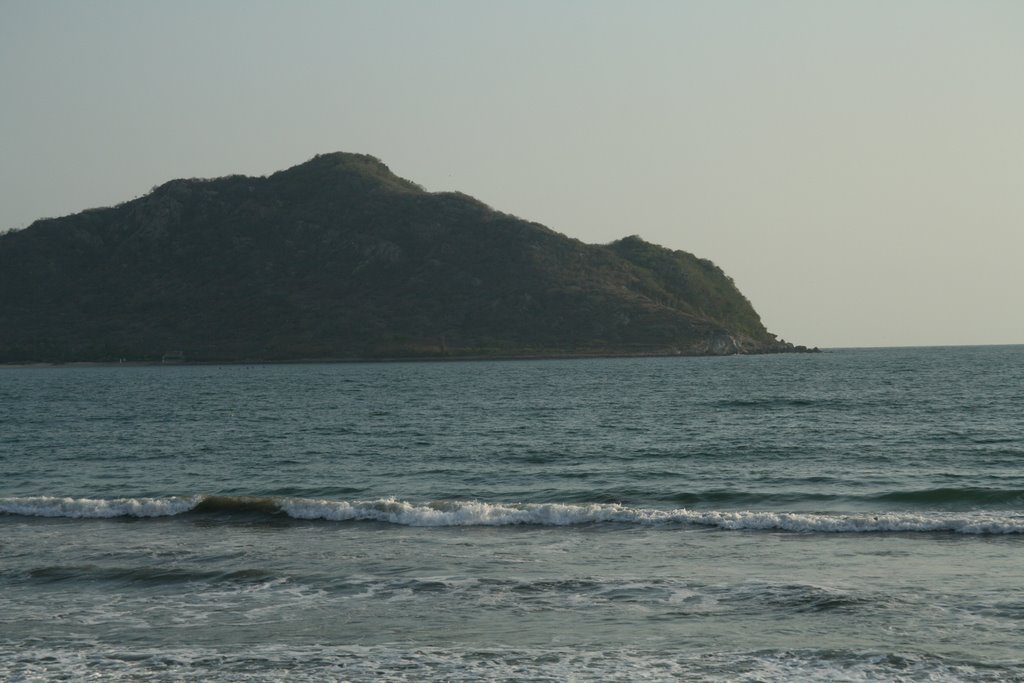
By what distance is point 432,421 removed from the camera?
203ft

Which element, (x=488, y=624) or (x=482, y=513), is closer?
(x=488, y=624)

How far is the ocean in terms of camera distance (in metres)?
16.0

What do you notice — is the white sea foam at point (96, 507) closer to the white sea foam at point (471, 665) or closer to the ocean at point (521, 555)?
the ocean at point (521, 555)

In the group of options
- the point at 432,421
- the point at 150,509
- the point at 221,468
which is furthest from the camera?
the point at 432,421

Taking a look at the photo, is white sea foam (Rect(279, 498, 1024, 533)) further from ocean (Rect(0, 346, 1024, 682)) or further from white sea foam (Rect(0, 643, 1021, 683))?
white sea foam (Rect(0, 643, 1021, 683))

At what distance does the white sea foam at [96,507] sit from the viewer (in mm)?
31000

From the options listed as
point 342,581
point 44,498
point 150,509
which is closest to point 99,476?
point 44,498

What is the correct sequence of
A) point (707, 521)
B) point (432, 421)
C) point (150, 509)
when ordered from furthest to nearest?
point (432, 421)
point (150, 509)
point (707, 521)

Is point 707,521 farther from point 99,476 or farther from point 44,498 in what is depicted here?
point 99,476

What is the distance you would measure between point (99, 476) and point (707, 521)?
24059 mm

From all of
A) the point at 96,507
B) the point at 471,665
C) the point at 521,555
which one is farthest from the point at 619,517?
the point at 96,507

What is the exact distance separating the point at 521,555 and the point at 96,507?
14978 millimetres

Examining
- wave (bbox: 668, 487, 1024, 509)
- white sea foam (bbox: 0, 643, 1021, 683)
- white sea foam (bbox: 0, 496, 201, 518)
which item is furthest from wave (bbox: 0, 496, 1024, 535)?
white sea foam (bbox: 0, 643, 1021, 683)

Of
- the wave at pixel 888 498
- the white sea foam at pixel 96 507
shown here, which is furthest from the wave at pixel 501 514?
the wave at pixel 888 498
